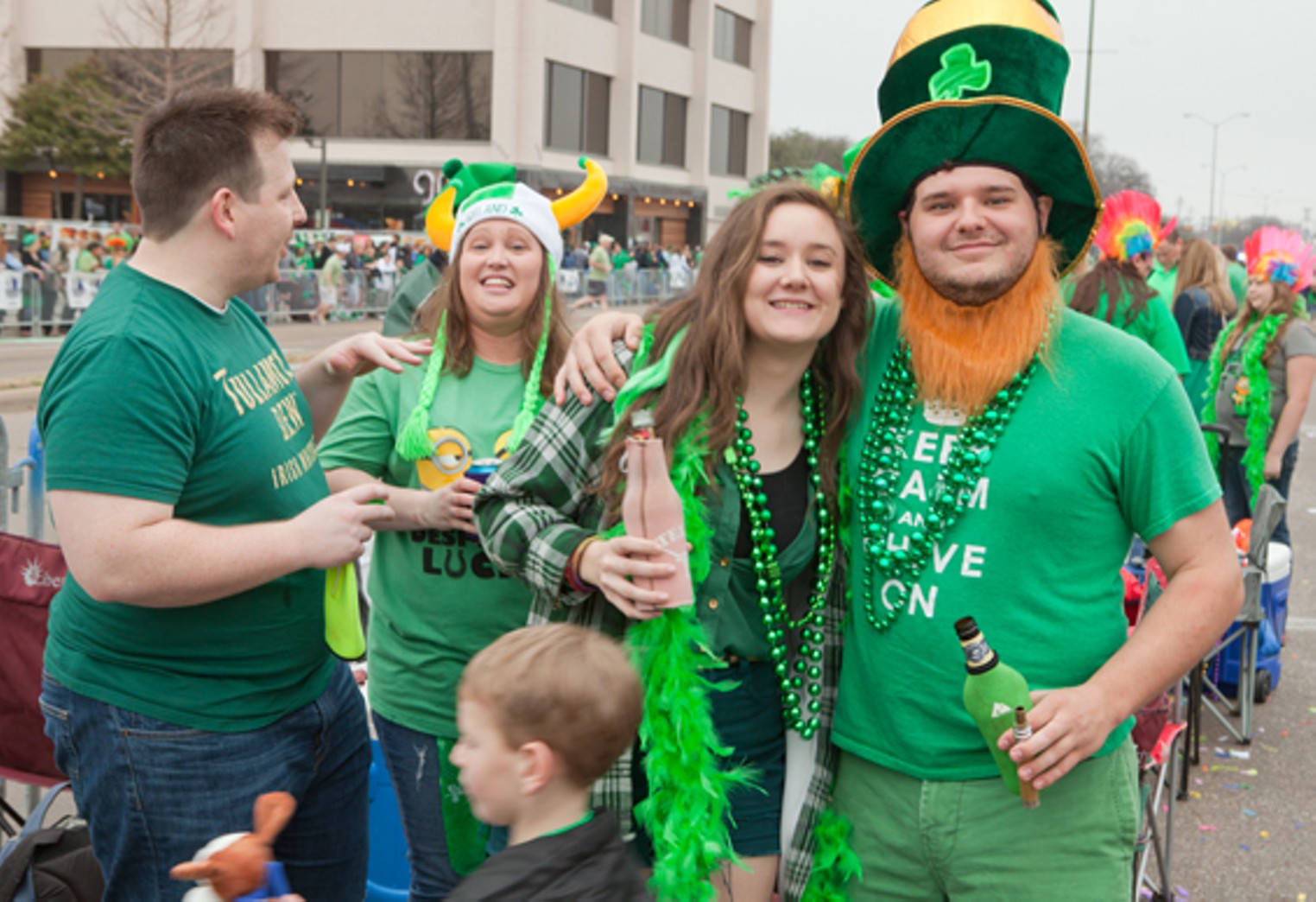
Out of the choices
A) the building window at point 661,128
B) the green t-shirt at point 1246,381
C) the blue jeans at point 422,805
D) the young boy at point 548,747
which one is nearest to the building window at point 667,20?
the building window at point 661,128

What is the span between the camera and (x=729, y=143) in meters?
48.3

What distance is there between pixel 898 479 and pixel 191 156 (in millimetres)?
1407

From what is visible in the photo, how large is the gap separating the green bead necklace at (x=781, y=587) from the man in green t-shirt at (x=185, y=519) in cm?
70

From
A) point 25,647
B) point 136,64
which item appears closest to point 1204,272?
point 25,647

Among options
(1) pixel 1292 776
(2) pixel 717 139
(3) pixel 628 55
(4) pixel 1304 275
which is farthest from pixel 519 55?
(1) pixel 1292 776

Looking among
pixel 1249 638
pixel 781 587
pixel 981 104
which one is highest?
pixel 981 104

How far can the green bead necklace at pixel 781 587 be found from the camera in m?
Answer: 2.34

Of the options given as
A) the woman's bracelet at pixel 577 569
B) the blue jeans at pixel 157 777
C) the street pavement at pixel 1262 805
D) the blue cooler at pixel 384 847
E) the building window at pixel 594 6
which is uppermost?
the building window at pixel 594 6

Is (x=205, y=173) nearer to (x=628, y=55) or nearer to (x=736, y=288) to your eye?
(x=736, y=288)

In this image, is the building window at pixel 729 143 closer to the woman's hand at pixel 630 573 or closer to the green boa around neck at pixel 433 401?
the green boa around neck at pixel 433 401

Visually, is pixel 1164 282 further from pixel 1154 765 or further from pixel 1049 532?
pixel 1049 532

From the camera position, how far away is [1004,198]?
7.41 feet

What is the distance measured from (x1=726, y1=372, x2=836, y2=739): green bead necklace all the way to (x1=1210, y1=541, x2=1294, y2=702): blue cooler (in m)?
3.96

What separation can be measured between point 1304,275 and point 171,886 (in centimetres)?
673
